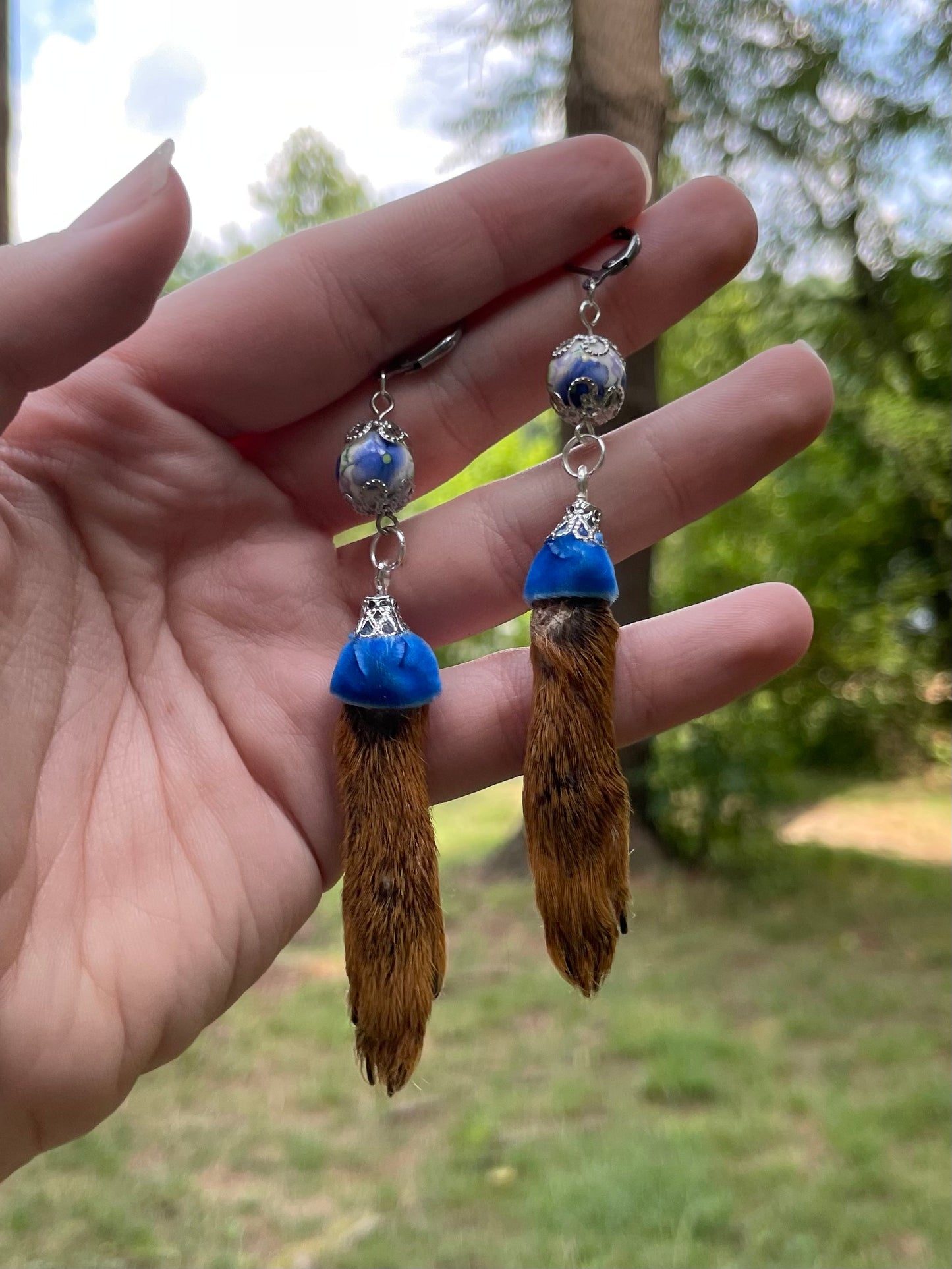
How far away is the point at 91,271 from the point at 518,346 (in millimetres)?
496

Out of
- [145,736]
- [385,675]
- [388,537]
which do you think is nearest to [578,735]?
[385,675]

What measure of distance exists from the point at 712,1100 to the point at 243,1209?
860 mm

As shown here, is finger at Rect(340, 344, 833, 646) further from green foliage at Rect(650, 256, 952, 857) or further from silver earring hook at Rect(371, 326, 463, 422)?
green foliage at Rect(650, 256, 952, 857)

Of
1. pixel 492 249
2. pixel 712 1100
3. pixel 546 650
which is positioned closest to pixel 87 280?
pixel 492 249

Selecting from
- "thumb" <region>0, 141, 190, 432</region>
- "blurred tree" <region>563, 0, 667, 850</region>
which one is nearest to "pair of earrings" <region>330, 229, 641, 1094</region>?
"thumb" <region>0, 141, 190, 432</region>

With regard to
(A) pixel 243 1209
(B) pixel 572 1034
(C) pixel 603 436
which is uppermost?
(C) pixel 603 436

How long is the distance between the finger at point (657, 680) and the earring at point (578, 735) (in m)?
0.07

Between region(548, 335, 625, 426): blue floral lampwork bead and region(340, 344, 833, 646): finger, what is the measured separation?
0.21 feet

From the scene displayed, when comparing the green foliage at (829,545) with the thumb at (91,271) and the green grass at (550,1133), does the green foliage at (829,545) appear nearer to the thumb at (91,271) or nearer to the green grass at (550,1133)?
the green grass at (550,1133)

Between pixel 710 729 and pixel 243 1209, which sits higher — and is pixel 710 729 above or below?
above

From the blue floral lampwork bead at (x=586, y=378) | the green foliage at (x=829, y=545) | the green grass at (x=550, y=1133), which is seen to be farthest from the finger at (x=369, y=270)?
the green foliage at (x=829, y=545)

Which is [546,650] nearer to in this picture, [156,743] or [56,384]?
[156,743]

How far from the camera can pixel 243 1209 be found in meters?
1.59

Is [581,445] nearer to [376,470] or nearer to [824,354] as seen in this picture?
[376,470]
